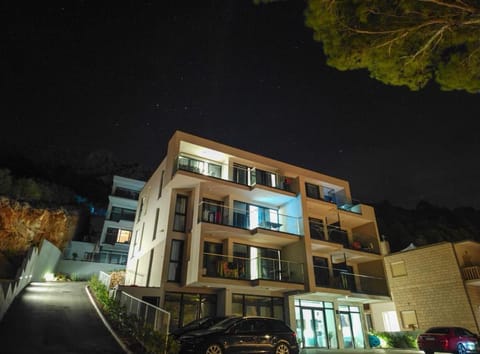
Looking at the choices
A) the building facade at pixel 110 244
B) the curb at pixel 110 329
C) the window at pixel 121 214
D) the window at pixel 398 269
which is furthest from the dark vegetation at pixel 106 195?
the curb at pixel 110 329

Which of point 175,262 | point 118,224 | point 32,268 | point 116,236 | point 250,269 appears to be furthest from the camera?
point 118,224

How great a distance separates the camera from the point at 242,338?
29.5 ft

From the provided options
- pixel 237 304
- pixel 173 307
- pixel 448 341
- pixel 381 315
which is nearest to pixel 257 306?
pixel 237 304

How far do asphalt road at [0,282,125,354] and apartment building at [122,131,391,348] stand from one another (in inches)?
103

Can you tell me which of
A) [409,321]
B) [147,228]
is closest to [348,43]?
[147,228]

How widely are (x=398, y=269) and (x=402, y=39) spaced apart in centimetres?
1911

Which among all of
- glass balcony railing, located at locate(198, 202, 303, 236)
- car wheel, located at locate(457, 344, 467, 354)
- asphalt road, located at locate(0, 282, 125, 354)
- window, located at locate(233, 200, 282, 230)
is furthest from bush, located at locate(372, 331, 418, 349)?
asphalt road, located at locate(0, 282, 125, 354)

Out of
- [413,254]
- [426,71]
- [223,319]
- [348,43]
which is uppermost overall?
[348,43]

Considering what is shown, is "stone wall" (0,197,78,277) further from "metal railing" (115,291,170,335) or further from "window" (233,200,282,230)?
"window" (233,200,282,230)

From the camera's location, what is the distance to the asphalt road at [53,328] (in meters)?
8.58

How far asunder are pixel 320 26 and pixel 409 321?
67.6ft

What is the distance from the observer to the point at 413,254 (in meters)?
21.2

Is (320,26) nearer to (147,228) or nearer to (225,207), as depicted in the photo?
(225,207)

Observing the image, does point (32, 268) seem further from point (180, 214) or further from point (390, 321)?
point (390, 321)
